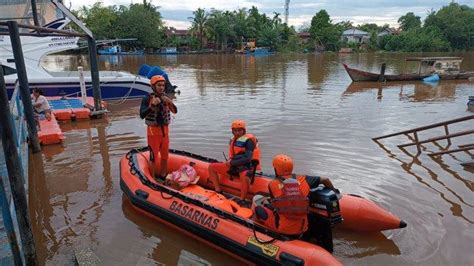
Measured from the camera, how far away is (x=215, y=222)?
197 inches

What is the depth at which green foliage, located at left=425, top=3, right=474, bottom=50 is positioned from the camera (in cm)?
7506

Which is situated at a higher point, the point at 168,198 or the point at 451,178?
the point at 168,198

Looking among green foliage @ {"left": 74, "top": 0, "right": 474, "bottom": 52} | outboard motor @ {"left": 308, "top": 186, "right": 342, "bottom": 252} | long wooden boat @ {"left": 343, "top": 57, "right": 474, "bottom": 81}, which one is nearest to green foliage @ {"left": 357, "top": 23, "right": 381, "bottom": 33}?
green foliage @ {"left": 74, "top": 0, "right": 474, "bottom": 52}

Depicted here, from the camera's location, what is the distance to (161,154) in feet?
22.1

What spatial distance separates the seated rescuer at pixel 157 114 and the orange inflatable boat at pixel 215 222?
0.41m

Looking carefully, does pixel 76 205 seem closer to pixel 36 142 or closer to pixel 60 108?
pixel 36 142

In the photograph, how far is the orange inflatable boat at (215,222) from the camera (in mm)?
4340

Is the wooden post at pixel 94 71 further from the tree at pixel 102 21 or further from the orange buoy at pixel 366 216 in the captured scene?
the tree at pixel 102 21

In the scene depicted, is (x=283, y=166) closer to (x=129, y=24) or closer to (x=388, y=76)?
(x=388, y=76)

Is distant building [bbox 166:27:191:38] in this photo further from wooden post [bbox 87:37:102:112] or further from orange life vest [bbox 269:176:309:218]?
orange life vest [bbox 269:176:309:218]

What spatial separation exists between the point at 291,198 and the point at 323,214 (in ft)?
1.82

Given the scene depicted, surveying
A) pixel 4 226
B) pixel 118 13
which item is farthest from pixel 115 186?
pixel 118 13

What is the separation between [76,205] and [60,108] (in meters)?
7.31

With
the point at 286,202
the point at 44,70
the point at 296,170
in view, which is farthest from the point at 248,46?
the point at 286,202
